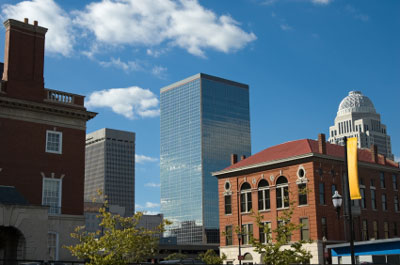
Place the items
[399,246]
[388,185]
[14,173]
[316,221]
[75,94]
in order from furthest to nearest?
[388,185], [316,221], [399,246], [75,94], [14,173]

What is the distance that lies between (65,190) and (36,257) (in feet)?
29.2

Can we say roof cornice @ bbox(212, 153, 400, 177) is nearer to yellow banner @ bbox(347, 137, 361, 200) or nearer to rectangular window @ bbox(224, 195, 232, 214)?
rectangular window @ bbox(224, 195, 232, 214)

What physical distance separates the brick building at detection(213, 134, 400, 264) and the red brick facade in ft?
84.5

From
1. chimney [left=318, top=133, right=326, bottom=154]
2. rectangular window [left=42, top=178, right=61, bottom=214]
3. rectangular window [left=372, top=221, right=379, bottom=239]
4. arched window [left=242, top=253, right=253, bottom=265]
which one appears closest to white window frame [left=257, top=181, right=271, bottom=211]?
arched window [left=242, top=253, right=253, bottom=265]

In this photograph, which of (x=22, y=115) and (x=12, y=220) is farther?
(x=22, y=115)

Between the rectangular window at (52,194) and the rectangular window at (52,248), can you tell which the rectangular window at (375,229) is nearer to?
the rectangular window at (52,194)

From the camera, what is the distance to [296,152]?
69.2m

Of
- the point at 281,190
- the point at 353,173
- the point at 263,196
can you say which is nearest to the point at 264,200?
the point at 263,196

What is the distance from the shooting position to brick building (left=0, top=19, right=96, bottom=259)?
44.7 metres

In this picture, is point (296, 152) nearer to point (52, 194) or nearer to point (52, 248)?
point (52, 194)

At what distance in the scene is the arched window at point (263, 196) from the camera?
232 ft

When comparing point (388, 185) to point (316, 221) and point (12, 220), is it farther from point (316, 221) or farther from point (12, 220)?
point (12, 220)

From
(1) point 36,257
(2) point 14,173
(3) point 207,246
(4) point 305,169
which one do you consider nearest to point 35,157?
(2) point 14,173

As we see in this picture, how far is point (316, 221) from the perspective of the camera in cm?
6450
